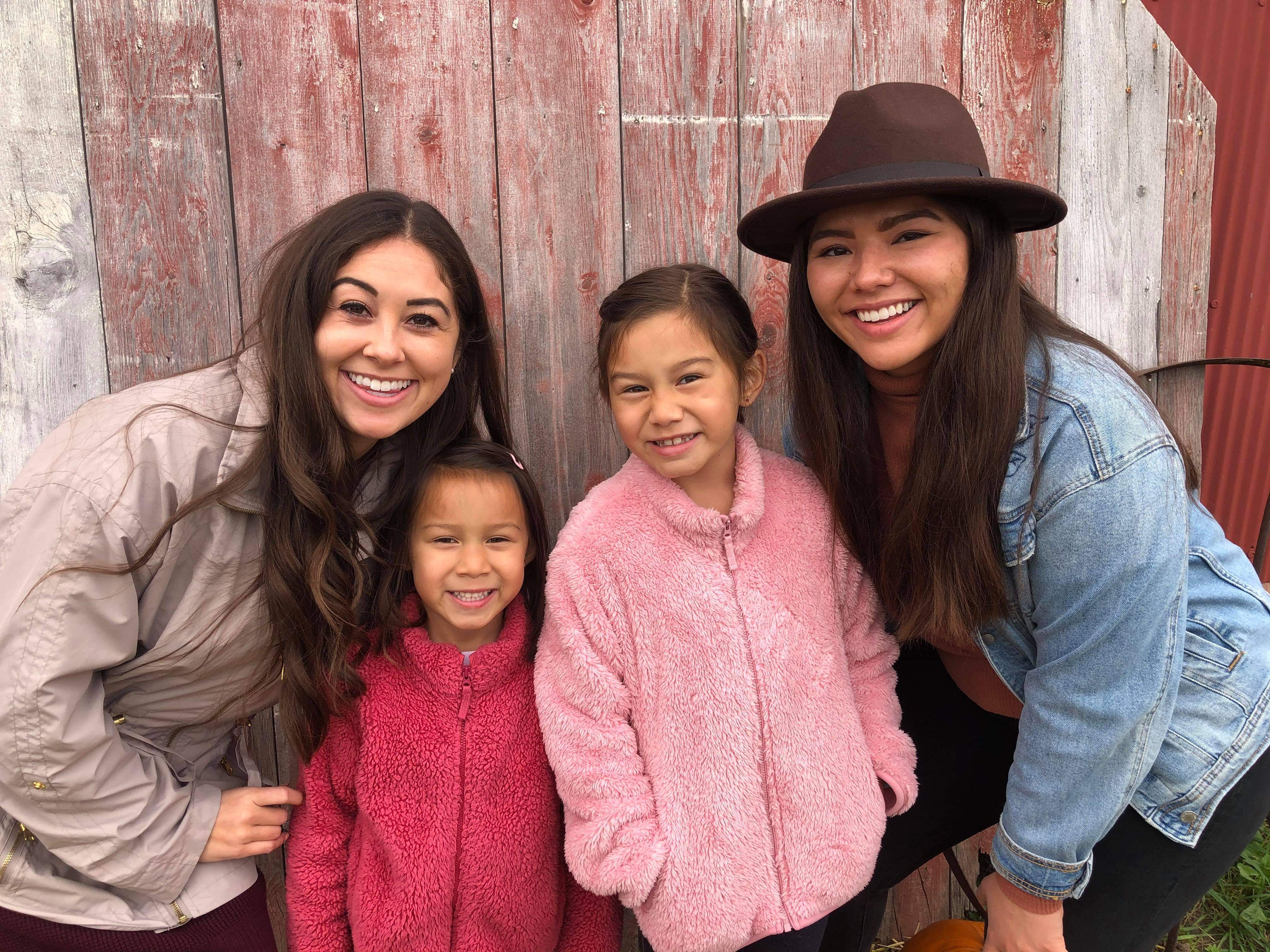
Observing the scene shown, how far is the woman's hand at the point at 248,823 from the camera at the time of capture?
65.9 inches

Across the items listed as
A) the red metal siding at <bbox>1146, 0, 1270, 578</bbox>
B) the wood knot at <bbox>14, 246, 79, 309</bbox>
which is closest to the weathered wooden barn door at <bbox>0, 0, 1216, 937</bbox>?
the wood knot at <bbox>14, 246, 79, 309</bbox>

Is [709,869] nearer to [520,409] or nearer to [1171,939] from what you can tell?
[520,409]

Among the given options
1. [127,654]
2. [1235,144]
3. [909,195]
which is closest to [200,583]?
[127,654]

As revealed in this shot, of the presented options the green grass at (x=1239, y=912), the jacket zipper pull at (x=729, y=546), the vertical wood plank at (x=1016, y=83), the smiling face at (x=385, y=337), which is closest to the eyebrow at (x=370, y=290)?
the smiling face at (x=385, y=337)

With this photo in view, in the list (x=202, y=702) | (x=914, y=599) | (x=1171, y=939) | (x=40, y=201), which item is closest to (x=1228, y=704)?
(x=914, y=599)

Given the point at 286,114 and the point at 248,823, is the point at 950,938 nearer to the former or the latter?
the point at 248,823

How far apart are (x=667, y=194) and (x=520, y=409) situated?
65 cm

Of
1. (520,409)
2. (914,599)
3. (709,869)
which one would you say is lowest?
(709,869)

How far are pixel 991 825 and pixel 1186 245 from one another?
1642 mm

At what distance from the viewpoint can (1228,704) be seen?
159cm

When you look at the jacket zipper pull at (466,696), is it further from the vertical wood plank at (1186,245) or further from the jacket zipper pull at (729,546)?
the vertical wood plank at (1186,245)

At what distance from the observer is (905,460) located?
70.2 inches

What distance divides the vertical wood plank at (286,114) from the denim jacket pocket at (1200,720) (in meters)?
2.03

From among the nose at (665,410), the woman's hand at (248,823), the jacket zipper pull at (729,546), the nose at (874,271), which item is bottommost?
the woman's hand at (248,823)
